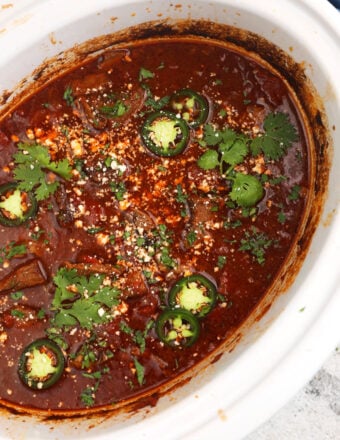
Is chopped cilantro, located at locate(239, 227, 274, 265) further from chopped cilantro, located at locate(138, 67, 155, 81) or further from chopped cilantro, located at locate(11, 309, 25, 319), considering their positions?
chopped cilantro, located at locate(11, 309, 25, 319)

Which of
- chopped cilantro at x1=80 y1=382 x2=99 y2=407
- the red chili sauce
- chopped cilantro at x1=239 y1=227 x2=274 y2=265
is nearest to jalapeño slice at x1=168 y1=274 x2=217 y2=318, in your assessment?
the red chili sauce

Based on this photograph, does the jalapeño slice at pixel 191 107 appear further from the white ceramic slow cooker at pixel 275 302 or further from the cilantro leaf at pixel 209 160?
the white ceramic slow cooker at pixel 275 302

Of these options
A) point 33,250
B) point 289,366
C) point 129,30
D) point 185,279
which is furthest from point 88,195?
point 289,366

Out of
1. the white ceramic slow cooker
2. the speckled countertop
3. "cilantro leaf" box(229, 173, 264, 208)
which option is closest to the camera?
the white ceramic slow cooker

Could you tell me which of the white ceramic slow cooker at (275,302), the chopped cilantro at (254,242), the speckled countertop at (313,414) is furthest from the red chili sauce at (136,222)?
the speckled countertop at (313,414)

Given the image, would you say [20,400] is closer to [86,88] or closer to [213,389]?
[213,389]

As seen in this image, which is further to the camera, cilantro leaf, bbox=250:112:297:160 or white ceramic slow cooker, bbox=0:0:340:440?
cilantro leaf, bbox=250:112:297:160

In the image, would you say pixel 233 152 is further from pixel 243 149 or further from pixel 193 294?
pixel 193 294
